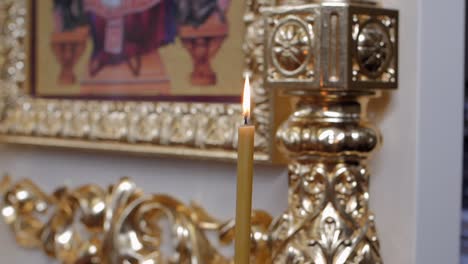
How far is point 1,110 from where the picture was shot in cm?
94

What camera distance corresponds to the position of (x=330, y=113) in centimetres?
58

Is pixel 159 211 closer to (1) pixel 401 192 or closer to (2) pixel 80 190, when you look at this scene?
(2) pixel 80 190

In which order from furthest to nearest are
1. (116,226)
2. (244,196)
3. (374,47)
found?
(116,226)
(374,47)
(244,196)

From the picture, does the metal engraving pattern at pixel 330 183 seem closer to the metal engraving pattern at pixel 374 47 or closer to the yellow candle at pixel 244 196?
the metal engraving pattern at pixel 374 47

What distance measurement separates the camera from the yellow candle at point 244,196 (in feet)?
1.39

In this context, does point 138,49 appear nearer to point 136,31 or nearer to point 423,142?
point 136,31

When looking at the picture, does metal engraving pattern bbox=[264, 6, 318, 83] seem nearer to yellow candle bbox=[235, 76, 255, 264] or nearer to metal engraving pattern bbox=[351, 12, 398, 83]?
metal engraving pattern bbox=[351, 12, 398, 83]

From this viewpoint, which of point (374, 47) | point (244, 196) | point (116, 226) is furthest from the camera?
point (116, 226)

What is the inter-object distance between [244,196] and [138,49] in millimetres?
387

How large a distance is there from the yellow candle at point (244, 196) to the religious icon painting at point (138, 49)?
0.27 m

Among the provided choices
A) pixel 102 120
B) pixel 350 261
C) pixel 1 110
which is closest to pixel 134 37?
pixel 102 120

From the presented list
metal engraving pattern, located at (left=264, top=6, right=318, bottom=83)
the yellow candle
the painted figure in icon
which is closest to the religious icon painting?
the painted figure in icon

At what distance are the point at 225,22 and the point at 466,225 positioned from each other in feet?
0.90

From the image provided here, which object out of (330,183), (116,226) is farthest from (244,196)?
(116,226)
